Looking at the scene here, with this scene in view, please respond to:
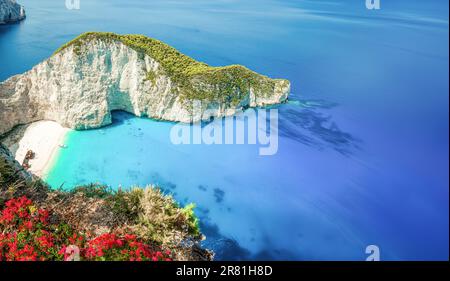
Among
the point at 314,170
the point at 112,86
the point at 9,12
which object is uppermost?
the point at 9,12

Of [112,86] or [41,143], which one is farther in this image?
[112,86]

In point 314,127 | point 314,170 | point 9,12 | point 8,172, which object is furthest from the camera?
point 9,12

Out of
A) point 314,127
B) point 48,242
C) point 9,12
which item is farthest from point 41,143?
point 9,12

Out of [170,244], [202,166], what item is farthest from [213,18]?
[170,244]

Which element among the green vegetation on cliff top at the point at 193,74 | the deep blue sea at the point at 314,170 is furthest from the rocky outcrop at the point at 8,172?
the green vegetation on cliff top at the point at 193,74

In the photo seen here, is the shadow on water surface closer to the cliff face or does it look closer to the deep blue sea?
the deep blue sea

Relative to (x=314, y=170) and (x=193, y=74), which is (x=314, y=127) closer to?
(x=314, y=170)

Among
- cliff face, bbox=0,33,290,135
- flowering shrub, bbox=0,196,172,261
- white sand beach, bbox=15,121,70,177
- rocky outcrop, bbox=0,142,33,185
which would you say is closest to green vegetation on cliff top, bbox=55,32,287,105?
cliff face, bbox=0,33,290,135
